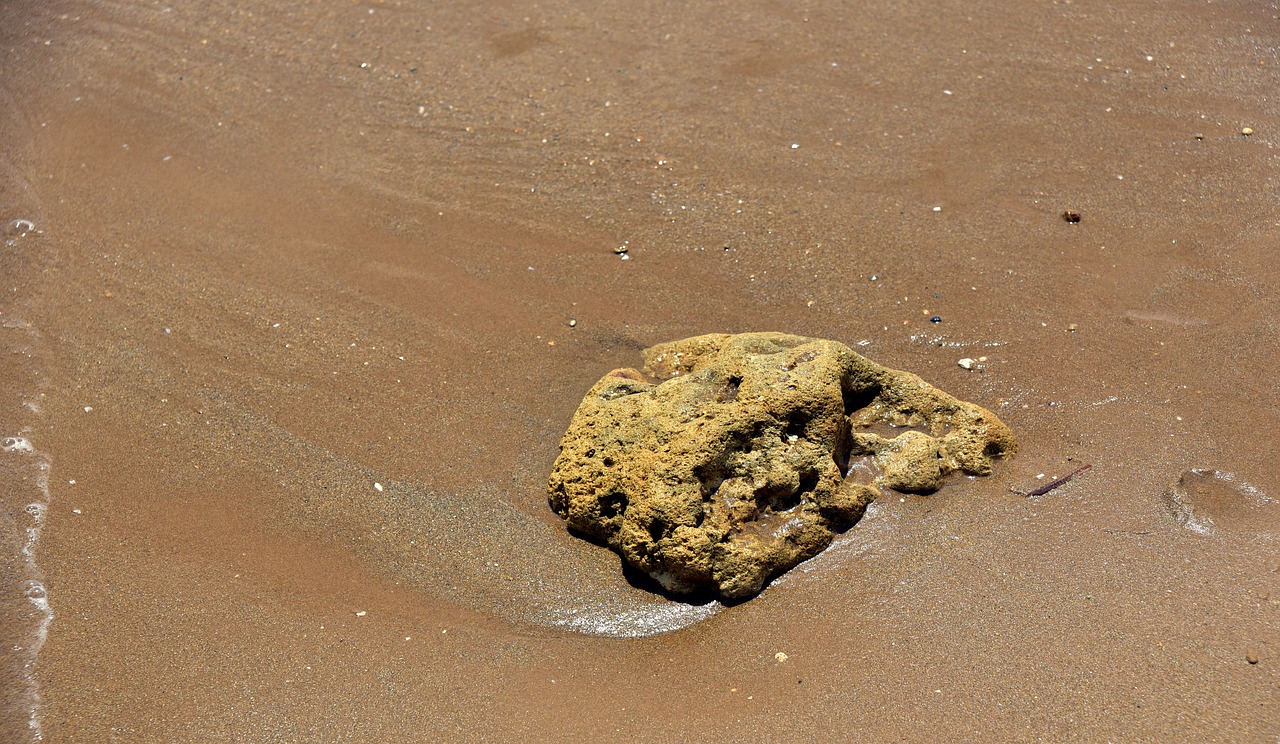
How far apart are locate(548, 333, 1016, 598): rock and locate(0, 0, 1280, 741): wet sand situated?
0.54ft

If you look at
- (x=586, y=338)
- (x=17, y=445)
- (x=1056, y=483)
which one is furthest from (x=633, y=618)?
(x=17, y=445)

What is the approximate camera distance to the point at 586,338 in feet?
19.6

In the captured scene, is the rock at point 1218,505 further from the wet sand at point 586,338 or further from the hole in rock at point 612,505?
the hole in rock at point 612,505

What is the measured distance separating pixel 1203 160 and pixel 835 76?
255cm

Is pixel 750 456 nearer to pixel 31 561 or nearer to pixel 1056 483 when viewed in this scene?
pixel 1056 483

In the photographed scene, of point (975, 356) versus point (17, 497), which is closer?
point (17, 497)

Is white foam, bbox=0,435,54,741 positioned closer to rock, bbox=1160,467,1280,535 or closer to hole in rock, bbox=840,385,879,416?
hole in rock, bbox=840,385,879,416

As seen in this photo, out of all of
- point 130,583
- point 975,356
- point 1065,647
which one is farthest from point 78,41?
point 1065,647

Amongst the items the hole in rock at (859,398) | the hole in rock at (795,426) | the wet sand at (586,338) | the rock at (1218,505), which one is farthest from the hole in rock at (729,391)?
the rock at (1218,505)

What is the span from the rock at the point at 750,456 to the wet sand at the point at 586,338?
0.54ft

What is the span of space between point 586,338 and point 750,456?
1.63 meters

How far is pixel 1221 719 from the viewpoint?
404 cm

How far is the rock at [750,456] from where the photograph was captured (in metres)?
4.57

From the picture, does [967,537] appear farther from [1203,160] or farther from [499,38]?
[499,38]
